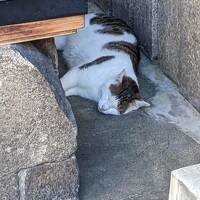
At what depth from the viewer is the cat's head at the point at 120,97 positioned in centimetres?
448

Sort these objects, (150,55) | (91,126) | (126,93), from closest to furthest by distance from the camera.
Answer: (91,126) < (126,93) < (150,55)

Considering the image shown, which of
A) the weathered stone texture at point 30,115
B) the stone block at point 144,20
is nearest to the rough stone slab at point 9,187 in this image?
the weathered stone texture at point 30,115

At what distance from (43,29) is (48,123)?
51cm

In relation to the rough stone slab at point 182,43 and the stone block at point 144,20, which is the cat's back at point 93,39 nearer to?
the stone block at point 144,20

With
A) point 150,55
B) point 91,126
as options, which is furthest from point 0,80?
point 150,55

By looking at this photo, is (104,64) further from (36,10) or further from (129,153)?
(36,10)

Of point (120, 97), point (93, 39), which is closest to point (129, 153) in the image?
point (120, 97)

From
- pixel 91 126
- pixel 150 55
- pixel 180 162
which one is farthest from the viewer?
pixel 150 55

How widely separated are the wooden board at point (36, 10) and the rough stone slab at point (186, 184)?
3.19 ft

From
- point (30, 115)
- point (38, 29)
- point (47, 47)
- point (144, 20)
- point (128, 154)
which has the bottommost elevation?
point (128, 154)

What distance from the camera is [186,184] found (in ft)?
8.80

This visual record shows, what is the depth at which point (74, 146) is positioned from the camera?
3.19 meters

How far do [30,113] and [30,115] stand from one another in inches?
0.4

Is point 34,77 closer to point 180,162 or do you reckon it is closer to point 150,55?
point 180,162
